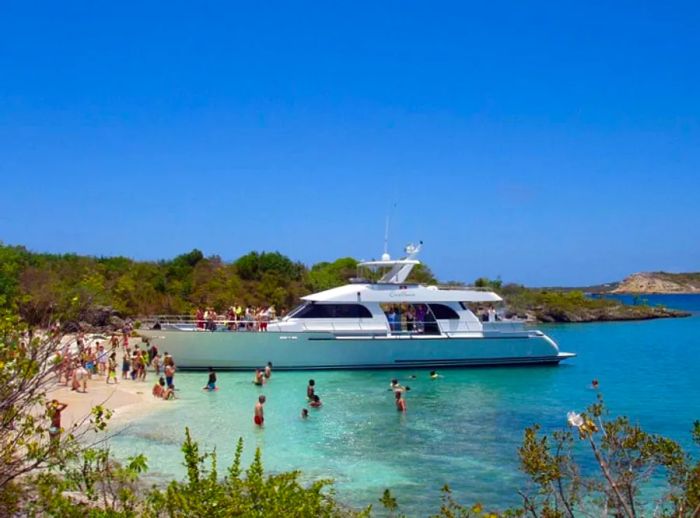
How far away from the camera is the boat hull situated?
78.3ft

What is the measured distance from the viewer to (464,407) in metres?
19.1

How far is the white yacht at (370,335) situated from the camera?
2400 centimetres

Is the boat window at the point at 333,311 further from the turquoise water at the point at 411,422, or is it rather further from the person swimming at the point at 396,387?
the person swimming at the point at 396,387

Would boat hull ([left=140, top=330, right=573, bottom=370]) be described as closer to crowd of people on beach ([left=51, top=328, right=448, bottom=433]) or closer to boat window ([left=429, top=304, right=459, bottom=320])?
crowd of people on beach ([left=51, top=328, right=448, bottom=433])

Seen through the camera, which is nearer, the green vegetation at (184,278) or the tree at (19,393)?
the tree at (19,393)

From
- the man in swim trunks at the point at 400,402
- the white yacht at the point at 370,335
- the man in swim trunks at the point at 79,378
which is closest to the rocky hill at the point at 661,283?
the white yacht at the point at 370,335

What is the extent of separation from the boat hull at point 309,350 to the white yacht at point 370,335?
0.04 metres

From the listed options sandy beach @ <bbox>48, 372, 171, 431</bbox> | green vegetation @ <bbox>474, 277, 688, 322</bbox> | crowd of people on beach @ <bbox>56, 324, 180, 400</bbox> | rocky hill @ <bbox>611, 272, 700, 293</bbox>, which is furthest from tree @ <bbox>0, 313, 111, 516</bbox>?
rocky hill @ <bbox>611, 272, 700, 293</bbox>

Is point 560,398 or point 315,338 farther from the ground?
point 315,338

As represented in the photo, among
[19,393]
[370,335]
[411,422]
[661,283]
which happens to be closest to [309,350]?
[370,335]

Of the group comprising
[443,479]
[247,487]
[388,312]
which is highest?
[388,312]

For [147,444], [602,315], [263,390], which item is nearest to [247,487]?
[147,444]

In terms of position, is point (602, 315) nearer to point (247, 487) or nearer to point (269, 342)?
point (269, 342)

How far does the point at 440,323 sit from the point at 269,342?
22.1ft
